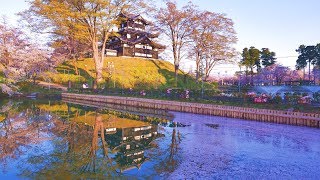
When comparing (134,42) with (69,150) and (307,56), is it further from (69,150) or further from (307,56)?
(69,150)

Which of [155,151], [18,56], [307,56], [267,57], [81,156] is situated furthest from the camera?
[267,57]

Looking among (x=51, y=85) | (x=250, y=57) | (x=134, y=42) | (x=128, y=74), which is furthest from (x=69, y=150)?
(x=250, y=57)

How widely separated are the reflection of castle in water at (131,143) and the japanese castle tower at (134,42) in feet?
146

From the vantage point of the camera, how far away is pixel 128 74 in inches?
1924

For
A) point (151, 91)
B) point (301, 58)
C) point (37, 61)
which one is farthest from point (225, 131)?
point (301, 58)

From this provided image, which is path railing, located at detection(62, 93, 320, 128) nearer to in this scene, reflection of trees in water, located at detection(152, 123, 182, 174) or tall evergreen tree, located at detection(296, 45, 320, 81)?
reflection of trees in water, located at detection(152, 123, 182, 174)

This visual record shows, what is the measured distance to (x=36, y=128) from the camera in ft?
46.5

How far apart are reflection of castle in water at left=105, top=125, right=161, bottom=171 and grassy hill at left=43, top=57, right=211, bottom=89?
1091 inches

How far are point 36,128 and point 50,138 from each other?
2.84 meters

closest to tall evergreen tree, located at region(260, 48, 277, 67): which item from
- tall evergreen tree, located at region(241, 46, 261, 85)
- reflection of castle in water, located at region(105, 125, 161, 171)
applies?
tall evergreen tree, located at region(241, 46, 261, 85)

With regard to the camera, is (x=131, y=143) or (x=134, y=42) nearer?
(x=131, y=143)

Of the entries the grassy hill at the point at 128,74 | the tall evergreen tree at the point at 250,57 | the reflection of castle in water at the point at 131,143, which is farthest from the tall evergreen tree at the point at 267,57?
the reflection of castle in water at the point at 131,143

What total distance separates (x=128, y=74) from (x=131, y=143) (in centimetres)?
3832

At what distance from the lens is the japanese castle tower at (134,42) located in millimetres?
57938
